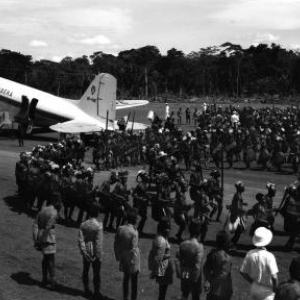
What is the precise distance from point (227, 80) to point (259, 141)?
76.4m

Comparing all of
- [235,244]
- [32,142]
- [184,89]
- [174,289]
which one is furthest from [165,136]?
[184,89]

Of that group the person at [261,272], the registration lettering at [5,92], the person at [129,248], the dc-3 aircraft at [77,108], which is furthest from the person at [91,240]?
the registration lettering at [5,92]

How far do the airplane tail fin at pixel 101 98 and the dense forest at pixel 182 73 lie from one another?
2219 inches

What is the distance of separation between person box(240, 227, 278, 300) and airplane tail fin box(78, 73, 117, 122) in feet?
79.1

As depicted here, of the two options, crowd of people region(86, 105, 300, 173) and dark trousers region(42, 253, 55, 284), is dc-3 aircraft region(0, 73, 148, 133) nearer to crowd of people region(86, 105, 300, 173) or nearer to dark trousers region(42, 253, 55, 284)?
crowd of people region(86, 105, 300, 173)

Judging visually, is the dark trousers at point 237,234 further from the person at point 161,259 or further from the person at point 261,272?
the person at point 261,272

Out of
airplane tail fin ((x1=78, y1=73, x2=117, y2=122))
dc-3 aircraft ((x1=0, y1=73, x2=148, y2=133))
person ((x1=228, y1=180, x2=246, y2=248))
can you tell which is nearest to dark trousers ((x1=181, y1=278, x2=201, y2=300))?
person ((x1=228, y1=180, x2=246, y2=248))

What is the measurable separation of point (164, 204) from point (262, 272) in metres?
6.10

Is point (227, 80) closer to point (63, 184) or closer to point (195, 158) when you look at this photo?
point (195, 158)

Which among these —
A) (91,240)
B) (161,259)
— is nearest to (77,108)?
(91,240)

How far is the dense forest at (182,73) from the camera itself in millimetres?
90938

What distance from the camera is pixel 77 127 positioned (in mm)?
29266

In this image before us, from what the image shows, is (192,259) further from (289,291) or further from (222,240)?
(289,291)

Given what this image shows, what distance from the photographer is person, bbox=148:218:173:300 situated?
8938 mm
